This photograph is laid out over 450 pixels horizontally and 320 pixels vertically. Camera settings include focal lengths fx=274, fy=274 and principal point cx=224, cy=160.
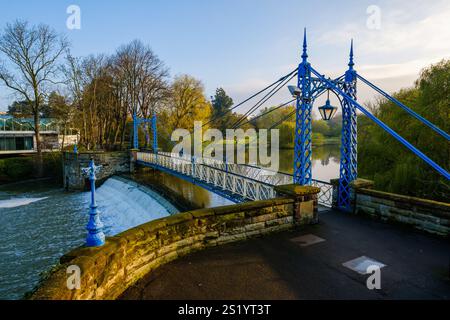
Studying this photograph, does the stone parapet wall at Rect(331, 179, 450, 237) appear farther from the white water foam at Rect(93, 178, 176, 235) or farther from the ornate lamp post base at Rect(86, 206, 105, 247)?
the white water foam at Rect(93, 178, 176, 235)

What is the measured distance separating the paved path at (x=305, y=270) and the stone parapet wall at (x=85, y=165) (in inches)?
830

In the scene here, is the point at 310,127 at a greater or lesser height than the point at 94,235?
greater

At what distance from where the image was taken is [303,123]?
6984 millimetres

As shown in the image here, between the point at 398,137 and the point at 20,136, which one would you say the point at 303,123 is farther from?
the point at 20,136

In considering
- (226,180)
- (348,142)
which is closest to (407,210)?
(348,142)

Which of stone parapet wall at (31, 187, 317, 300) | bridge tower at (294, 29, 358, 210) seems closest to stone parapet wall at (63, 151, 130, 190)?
bridge tower at (294, 29, 358, 210)

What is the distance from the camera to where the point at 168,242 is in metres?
4.73

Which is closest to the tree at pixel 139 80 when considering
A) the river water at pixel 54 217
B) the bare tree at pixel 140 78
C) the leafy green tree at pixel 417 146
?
the bare tree at pixel 140 78

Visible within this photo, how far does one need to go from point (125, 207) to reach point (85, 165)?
10157mm

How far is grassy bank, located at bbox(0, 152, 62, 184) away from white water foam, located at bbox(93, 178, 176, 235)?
448 inches

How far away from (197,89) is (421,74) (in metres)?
26.6

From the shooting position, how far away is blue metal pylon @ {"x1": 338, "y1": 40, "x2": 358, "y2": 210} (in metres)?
7.87

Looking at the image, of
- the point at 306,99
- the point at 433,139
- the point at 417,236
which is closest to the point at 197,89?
the point at 433,139
